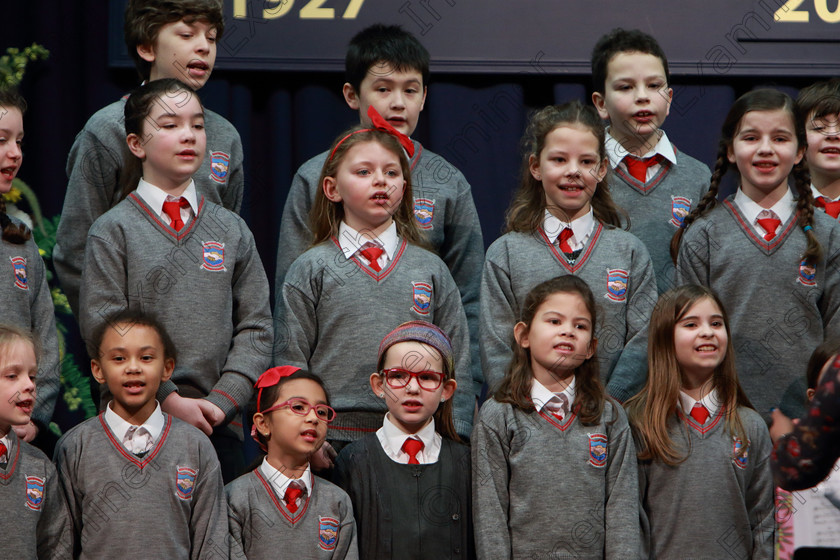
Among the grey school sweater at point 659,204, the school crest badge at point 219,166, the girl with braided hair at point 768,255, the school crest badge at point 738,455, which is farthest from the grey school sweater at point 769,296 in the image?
the school crest badge at point 219,166

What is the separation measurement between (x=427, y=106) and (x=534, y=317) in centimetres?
187

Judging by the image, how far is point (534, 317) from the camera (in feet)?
11.3

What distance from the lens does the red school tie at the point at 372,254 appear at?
11.8 feet

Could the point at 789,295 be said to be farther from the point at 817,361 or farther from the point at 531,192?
the point at 531,192

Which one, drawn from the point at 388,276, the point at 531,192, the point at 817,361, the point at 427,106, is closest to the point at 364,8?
the point at 427,106

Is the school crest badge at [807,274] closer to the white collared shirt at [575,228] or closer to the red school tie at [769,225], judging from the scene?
the red school tie at [769,225]

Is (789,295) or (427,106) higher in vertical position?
(427,106)

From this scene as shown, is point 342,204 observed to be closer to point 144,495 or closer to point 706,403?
point 144,495

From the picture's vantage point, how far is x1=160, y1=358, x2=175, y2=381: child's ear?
3.27 m

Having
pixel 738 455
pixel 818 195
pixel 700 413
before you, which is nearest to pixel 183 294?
pixel 700 413

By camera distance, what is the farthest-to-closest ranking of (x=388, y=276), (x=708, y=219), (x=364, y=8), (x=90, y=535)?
1. (x=364, y=8)
2. (x=708, y=219)
3. (x=388, y=276)
4. (x=90, y=535)

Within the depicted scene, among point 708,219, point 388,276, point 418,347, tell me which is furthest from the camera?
point 708,219

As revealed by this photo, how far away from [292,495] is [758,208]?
1.72 metres

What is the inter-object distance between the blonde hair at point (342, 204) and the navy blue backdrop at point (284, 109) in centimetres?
131
